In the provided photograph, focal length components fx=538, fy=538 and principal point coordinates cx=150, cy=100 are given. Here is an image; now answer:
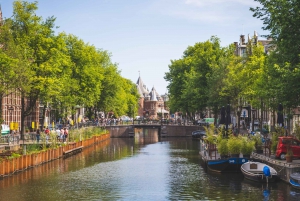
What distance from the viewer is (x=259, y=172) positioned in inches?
1593

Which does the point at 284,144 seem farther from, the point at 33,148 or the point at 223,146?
the point at 33,148

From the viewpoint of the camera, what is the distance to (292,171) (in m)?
38.3

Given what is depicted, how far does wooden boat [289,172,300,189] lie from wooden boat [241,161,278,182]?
2.29m

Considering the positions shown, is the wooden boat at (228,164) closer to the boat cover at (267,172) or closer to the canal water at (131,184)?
the canal water at (131,184)

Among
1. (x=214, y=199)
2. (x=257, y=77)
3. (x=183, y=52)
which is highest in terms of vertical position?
(x=183, y=52)

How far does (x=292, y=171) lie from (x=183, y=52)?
83051mm

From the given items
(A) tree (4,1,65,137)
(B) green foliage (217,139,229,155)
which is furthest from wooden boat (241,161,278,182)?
→ (A) tree (4,1,65,137)

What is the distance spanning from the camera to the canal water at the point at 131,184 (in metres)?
35.2

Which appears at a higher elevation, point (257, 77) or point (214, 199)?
point (257, 77)

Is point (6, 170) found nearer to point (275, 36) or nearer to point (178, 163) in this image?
point (178, 163)

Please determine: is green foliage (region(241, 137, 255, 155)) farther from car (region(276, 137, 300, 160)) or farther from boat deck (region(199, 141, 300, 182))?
car (region(276, 137, 300, 160))

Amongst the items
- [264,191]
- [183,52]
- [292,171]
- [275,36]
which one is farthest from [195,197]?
[183,52]

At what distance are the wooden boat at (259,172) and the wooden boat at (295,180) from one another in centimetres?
229

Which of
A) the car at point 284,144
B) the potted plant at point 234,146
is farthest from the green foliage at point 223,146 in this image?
the car at point 284,144
